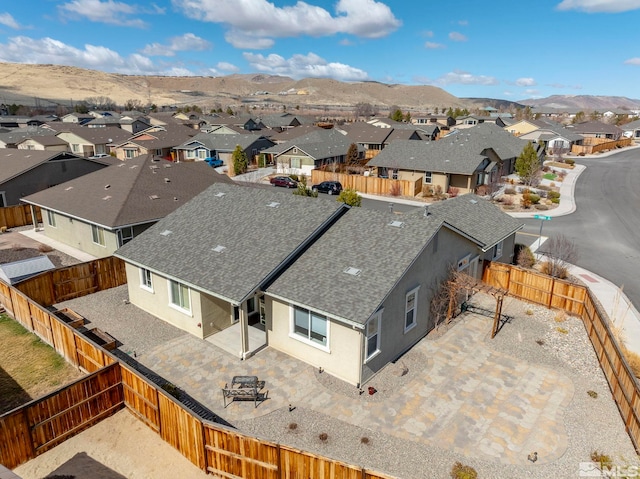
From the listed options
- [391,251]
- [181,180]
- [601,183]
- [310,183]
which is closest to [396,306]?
[391,251]

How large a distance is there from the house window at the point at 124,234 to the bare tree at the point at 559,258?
26545mm

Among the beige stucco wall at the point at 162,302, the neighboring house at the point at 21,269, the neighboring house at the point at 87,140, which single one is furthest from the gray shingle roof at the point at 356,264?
the neighboring house at the point at 87,140

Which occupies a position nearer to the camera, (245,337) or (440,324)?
(245,337)

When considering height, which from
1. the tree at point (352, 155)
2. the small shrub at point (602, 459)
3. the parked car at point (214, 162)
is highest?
the tree at point (352, 155)

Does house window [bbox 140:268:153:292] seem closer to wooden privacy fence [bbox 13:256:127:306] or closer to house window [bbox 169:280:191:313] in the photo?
house window [bbox 169:280:191:313]

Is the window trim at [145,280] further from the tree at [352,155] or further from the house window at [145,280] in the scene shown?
the tree at [352,155]

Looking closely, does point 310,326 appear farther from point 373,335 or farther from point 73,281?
point 73,281

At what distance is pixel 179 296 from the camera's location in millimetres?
19375

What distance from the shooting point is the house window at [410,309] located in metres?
17.3

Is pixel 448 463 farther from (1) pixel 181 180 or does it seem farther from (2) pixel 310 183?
(2) pixel 310 183

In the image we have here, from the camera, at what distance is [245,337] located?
17.0 m

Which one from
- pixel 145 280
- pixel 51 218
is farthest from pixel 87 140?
pixel 145 280

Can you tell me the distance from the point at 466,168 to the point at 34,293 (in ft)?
134

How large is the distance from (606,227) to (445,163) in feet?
58.3
